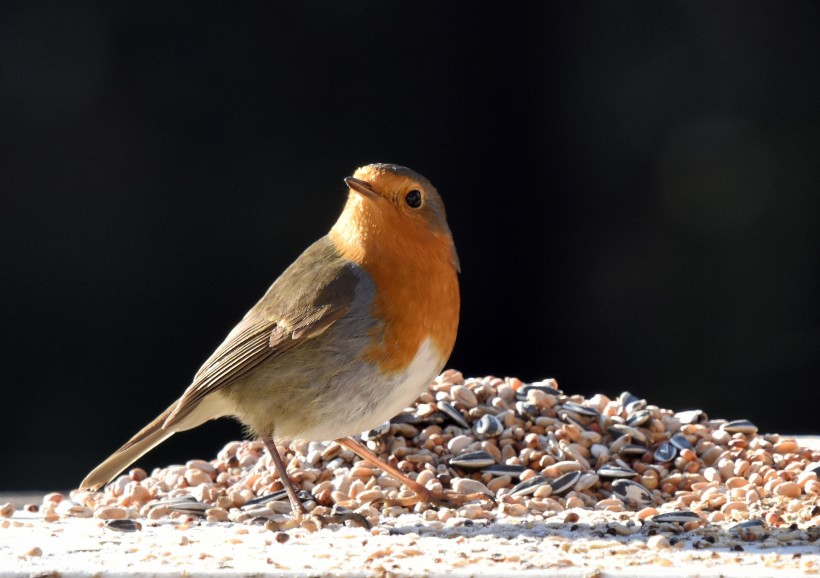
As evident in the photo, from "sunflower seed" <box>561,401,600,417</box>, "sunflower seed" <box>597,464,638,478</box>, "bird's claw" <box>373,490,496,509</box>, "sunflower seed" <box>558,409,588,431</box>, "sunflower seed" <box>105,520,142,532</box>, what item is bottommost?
"sunflower seed" <box>105,520,142,532</box>

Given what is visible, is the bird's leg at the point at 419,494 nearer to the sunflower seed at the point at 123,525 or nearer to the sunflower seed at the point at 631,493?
the sunflower seed at the point at 631,493

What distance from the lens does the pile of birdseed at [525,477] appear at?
2758mm

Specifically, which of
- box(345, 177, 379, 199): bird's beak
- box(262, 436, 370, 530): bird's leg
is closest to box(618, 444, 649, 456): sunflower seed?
box(262, 436, 370, 530): bird's leg

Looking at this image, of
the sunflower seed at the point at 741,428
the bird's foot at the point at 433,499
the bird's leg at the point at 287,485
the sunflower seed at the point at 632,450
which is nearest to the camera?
the bird's leg at the point at 287,485

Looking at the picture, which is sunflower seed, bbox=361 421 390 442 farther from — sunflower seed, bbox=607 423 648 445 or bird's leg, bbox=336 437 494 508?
sunflower seed, bbox=607 423 648 445

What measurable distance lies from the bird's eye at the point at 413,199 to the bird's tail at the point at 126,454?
0.86 metres

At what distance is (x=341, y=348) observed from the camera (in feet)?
9.20

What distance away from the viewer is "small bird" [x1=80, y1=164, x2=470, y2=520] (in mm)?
2783

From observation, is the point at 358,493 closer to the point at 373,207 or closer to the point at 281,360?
the point at 281,360

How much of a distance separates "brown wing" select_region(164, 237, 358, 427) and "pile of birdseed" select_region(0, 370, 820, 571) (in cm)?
33

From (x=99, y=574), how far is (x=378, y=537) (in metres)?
0.66

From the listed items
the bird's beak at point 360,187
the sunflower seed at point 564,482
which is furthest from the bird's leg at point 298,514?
the bird's beak at point 360,187

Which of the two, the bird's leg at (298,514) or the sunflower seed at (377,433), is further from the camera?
the sunflower seed at (377,433)

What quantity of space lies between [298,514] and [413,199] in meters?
0.83
